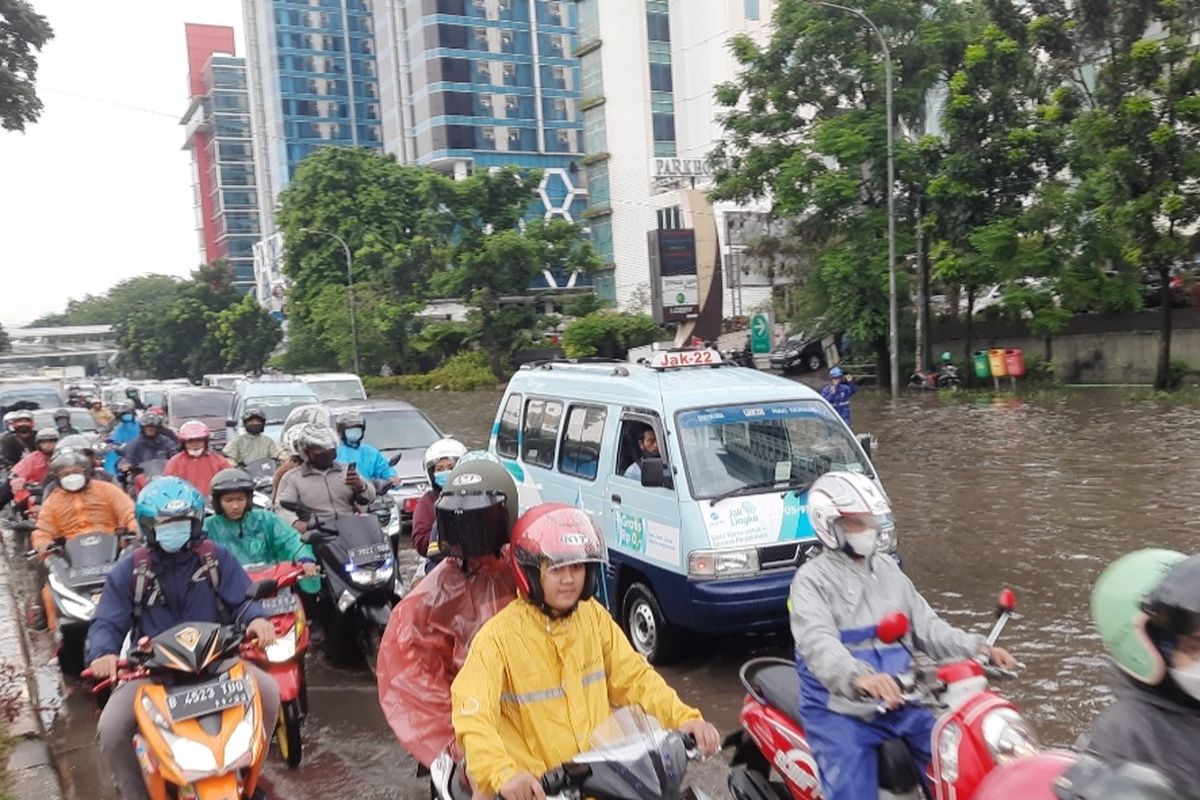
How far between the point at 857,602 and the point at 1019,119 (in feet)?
80.8

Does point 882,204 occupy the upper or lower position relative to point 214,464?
upper

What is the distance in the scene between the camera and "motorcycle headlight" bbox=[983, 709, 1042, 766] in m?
2.90

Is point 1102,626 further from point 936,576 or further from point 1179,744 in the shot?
point 936,576

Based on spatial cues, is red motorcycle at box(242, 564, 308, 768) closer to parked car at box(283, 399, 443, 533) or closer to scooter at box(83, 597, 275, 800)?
scooter at box(83, 597, 275, 800)

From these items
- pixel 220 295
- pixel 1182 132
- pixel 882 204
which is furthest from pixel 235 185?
pixel 1182 132

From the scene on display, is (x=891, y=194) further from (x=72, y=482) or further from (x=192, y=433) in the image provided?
(x=72, y=482)

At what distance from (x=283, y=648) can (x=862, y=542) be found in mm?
3480

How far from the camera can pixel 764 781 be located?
4156 millimetres

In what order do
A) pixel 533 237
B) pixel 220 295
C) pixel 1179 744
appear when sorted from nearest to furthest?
pixel 1179 744 < pixel 533 237 < pixel 220 295

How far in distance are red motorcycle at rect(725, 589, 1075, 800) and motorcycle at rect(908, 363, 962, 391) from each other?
2470cm

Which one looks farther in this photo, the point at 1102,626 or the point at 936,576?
the point at 936,576

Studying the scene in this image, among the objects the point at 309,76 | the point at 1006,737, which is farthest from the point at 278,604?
the point at 309,76

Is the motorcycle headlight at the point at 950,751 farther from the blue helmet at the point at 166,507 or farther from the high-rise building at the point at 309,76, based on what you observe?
the high-rise building at the point at 309,76

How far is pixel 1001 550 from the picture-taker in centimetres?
1034
